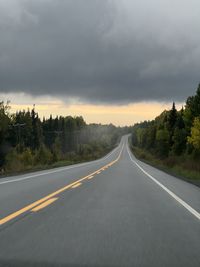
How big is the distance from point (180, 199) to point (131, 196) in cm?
153

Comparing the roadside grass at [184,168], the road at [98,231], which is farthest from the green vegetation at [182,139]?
the road at [98,231]

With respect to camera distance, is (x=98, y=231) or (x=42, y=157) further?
(x=42, y=157)

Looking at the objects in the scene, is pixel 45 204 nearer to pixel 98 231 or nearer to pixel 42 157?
pixel 98 231

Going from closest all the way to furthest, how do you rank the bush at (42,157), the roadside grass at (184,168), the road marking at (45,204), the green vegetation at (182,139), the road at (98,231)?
the road at (98,231) → the road marking at (45,204) → the roadside grass at (184,168) → the green vegetation at (182,139) → the bush at (42,157)

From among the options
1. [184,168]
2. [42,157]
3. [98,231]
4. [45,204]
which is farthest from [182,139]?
[98,231]

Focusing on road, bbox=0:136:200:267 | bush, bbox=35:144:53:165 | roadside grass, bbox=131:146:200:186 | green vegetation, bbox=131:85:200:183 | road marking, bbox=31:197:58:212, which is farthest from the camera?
bush, bbox=35:144:53:165

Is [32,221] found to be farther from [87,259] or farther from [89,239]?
[87,259]

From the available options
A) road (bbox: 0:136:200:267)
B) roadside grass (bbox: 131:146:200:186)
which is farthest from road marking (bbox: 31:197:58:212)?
roadside grass (bbox: 131:146:200:186)

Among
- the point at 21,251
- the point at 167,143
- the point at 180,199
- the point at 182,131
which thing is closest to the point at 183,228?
the point at 21,251

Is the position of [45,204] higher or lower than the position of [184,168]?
higher

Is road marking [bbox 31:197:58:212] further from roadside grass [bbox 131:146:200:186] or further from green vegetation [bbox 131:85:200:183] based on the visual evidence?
green vegetation [bbox 131:85:200:183]

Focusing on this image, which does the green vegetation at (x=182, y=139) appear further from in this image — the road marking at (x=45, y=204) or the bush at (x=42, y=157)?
the road marking at (x=45, y=204)

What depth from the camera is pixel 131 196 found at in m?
15.3

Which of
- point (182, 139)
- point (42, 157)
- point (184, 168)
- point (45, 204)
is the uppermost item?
point (182, 139)
